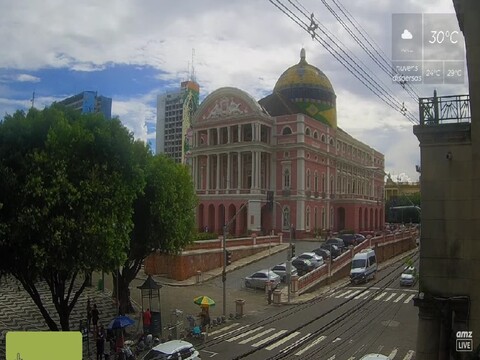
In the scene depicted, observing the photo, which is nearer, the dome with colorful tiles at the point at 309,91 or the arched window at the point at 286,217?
the arched window at the point at 286,217

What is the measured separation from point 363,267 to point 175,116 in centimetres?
11369

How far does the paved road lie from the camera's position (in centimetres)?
2045

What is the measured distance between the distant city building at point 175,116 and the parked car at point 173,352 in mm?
123549

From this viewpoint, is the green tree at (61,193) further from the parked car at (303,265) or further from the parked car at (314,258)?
the parked car at (314,258)

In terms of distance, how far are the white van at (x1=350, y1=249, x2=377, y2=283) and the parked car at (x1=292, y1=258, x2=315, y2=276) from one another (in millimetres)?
3199

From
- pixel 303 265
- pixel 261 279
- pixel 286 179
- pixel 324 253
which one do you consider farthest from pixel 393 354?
pixel 286 179

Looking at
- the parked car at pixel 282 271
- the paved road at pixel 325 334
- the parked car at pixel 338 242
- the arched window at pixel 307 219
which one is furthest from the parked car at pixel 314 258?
the arched window at pixel 307 219

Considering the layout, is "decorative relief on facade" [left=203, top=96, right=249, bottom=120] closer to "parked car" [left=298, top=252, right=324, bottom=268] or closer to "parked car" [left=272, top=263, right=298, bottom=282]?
"parked car" [left=298, top=252, right=324, bottom=268]

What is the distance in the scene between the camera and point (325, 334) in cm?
2366

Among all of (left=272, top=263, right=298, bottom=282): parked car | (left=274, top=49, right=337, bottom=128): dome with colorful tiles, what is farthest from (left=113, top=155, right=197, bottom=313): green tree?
(left=274, top=49, right=337, bottom=128): dome with colorful tiles

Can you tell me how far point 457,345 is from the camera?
1088 centimetres

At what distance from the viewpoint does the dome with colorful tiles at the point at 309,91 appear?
7331cm

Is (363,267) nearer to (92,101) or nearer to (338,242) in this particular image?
(338,242)

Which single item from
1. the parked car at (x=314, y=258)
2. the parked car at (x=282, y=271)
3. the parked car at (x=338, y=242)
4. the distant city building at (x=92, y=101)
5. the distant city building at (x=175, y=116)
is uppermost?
the distant city building at (x=175, y=116)
